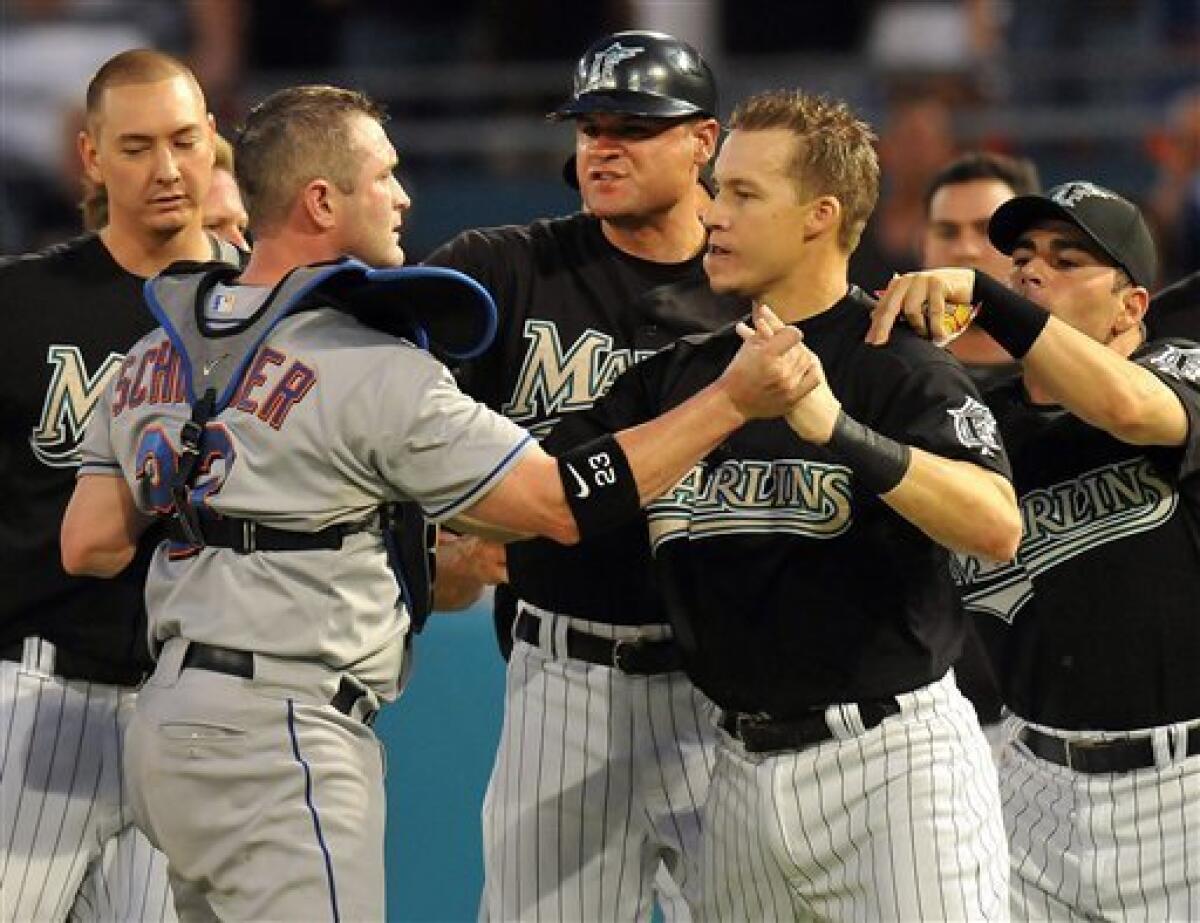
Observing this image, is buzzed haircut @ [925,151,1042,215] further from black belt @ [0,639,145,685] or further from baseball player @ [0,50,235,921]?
black belt @ [0,639,145,685]

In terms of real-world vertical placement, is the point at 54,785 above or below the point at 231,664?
below

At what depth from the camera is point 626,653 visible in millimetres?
5539

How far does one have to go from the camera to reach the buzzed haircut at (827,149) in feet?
16.1

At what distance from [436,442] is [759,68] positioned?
26.8 feet

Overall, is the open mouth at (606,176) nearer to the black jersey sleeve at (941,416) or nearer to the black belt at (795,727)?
the black jersey sleeve at (941,416)

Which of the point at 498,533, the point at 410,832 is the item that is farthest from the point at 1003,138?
the point at 498,533

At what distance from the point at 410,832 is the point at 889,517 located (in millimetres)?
2860

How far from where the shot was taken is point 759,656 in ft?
15.8

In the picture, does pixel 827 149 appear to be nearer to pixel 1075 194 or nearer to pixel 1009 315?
pixel 1009 315

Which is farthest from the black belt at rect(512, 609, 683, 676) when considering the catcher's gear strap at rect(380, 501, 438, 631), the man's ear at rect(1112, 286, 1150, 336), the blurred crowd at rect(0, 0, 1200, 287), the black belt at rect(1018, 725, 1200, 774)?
the blurred crowd at rect(0, 0, 1200, 287)

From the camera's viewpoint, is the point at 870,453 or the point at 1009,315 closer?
the point at 870,453

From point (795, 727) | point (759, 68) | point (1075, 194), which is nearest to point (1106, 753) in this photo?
point (795, 727)

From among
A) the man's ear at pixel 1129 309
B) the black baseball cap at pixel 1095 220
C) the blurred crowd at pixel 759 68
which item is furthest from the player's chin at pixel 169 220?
the blurred crowd at pixel 759 68

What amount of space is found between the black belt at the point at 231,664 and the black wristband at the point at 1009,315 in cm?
136
